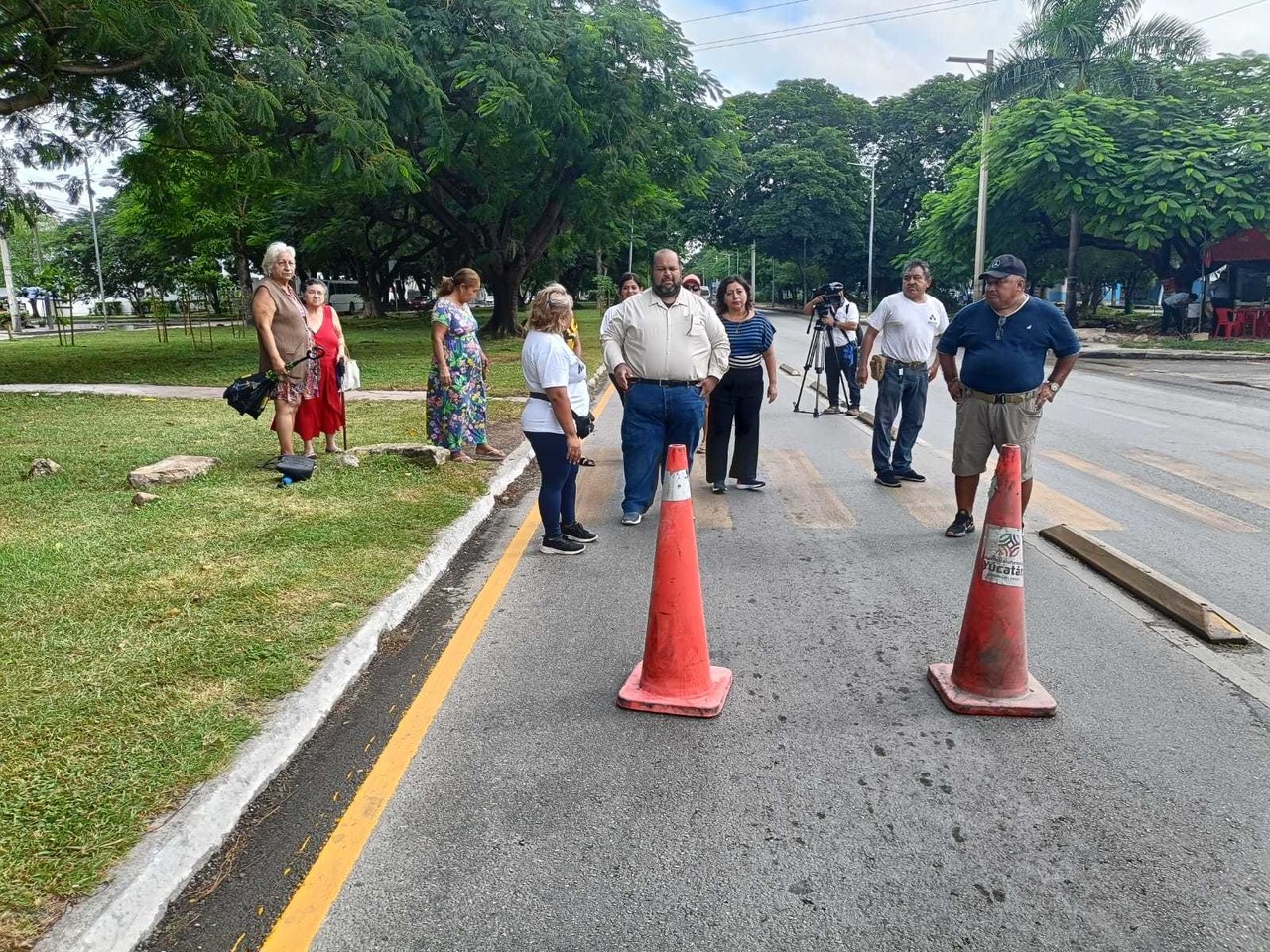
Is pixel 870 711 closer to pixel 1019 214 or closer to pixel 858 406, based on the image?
pixel 858 406

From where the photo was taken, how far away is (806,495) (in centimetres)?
799

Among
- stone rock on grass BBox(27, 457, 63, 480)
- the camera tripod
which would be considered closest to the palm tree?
the camera tripod

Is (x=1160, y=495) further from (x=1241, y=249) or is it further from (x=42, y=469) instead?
(x=1241, y=249)

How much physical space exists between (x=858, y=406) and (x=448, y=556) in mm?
8599

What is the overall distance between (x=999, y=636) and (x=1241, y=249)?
33.8 metres

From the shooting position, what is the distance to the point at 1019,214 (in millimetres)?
31562

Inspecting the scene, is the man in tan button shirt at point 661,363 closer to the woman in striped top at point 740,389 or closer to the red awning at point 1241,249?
the woman in striped top at point 740,389

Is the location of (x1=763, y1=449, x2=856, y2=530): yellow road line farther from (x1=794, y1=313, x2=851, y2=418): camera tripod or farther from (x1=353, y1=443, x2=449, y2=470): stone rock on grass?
(x1=794, y1=313, x2=851, y2=418): camera tripod

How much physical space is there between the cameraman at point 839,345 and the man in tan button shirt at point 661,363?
6.18 meters

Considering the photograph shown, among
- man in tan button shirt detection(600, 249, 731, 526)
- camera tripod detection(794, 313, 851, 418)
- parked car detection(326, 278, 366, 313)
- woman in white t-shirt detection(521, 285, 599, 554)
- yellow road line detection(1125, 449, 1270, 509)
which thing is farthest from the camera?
parked car detection(326, 278, 366, 313)

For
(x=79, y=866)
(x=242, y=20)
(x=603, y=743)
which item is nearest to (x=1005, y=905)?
(x=603, y=743)

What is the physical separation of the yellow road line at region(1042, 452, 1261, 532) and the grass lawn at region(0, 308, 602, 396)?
8.14m

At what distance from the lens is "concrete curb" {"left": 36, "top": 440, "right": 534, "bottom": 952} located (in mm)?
2441

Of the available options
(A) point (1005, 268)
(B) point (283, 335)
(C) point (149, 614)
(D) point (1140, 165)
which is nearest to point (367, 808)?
(C) point (149, 614)
